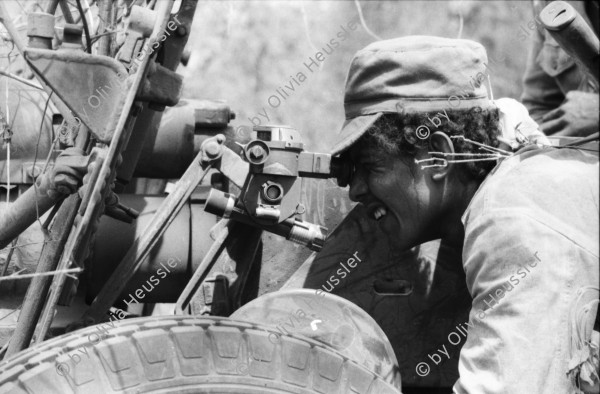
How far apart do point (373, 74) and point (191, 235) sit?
2.20 ft

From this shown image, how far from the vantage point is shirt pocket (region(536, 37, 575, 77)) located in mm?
5863

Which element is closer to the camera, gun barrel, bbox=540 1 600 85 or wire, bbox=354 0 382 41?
gun barrel, bbox=540 1 600 85

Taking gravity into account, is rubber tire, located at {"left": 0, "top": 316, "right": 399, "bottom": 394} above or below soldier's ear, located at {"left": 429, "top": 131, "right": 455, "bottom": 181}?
below

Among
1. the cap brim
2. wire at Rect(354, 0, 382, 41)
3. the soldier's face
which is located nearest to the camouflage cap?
the cap brim

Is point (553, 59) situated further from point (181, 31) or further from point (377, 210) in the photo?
point (181, 31)

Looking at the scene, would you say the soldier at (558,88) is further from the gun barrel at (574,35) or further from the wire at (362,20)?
the gun barrel at (574,35)

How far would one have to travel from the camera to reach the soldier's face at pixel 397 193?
116 inches

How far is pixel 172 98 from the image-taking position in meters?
2.70

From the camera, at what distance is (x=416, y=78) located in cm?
291

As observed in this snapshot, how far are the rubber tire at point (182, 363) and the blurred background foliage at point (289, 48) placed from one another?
4607 mm

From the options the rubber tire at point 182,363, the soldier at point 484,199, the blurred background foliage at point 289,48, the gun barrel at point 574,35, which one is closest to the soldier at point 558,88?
the blurred background foliage at point 289,48

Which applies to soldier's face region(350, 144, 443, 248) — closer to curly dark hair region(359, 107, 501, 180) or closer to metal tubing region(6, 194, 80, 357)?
curly dark hair region(359, 107, 501, 180)

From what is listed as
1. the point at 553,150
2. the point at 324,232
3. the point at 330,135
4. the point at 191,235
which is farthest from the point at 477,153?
the point at 330,135

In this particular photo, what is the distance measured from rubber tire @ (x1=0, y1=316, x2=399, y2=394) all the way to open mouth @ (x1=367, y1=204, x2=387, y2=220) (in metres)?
0.65
